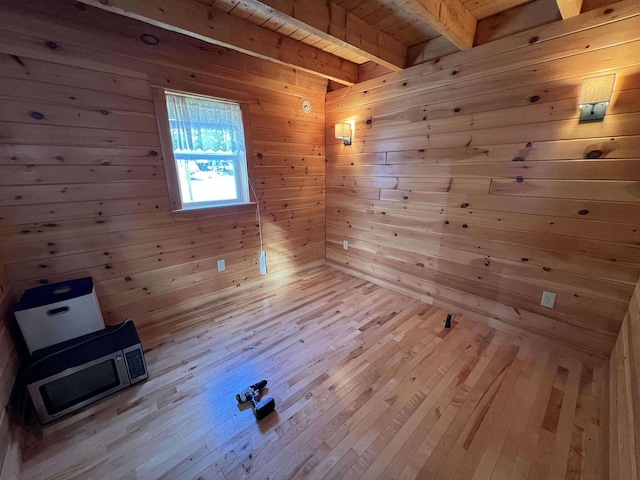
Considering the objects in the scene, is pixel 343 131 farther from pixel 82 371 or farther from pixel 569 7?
pixel 82 371

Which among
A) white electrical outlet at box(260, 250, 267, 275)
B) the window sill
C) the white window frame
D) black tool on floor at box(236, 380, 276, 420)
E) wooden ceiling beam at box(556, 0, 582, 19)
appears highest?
wooden ceiling beam at box(556, 0, 582, 19)

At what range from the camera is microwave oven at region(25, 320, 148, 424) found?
1.40 m

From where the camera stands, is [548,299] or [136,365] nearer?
[136,365]

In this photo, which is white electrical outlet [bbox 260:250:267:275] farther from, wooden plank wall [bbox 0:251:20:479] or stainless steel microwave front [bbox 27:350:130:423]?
wooden plank wall [bbox 0:251:20:479]

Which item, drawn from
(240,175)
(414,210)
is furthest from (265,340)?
(414,210)

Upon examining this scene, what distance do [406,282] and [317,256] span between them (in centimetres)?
130

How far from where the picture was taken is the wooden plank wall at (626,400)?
101 cm

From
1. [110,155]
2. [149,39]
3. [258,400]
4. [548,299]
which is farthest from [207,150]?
[548,299]

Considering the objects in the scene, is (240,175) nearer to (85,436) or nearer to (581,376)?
(85,436)

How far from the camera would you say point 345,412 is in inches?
59.0

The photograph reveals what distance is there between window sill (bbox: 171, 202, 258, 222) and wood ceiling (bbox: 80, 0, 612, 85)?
1337 millimetres

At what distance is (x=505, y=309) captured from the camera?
85.7 inches

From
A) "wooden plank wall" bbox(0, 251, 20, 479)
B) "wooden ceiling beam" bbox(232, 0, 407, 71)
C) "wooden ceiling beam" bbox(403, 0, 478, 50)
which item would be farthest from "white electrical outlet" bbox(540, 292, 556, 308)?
"wooden plank wall" bbox(0, 251, 20, 479)

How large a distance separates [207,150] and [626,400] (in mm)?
3170
